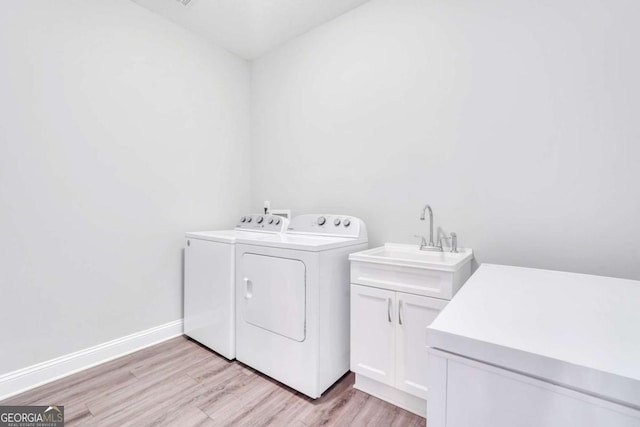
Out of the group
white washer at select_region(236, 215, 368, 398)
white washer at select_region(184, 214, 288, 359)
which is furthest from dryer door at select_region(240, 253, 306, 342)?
white washer at select_region(184, 214, 288, 359)

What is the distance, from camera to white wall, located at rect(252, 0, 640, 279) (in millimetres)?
1416

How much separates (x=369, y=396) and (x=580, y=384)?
1.43m

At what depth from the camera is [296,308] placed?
168cm

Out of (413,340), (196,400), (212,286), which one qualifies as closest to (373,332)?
(413,340)

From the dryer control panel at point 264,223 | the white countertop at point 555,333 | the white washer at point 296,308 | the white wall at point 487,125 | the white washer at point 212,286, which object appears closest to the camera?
the white countertop at point 555,333

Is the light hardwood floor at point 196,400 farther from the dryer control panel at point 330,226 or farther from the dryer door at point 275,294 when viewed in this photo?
the dryer control panel at point 330,226

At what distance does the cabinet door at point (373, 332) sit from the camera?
1.59 m

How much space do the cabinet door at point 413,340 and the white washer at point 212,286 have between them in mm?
1126

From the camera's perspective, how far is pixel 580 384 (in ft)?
1.67

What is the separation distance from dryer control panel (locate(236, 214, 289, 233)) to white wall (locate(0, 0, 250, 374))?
339 millimetres

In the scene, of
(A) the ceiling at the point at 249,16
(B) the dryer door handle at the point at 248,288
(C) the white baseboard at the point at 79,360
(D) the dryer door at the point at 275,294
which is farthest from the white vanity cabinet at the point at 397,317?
(A) the ceiling at the point at 249,16

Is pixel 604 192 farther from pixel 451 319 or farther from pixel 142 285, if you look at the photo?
pixel 142 285

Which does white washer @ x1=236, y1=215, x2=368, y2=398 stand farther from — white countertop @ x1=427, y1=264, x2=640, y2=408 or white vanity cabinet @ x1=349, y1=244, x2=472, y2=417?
white countertop @ x1=427, y1=264, x2=640, y2=408

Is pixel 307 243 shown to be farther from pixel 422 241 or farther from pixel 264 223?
pixel 264 223
